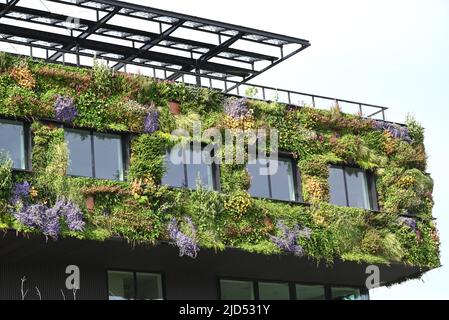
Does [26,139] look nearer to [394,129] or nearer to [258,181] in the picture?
[258,181]

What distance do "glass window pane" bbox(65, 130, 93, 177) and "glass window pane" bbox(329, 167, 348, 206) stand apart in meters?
8.24

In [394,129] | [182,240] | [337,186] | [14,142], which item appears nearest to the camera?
[14,142]

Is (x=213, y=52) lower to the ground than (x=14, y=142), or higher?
higher

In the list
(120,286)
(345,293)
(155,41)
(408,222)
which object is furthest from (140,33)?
(345,293)

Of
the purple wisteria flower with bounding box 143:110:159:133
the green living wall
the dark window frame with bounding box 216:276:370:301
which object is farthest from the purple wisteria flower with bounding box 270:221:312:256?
the purple wisteria flower with bounding box 143:110:159:133

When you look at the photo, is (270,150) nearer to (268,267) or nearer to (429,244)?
(268,267)

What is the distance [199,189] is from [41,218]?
5179mm

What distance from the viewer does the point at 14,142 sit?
102ft

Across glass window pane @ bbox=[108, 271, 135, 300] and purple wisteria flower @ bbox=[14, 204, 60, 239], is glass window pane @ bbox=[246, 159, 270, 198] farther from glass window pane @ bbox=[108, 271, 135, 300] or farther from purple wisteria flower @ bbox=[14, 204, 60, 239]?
purple wisteria flower @ bbox=[14, 204, 60, 239]

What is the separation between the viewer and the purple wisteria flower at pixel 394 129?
1497 inches

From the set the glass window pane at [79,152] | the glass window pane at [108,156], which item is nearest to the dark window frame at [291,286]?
the glass window pane at [108,156]

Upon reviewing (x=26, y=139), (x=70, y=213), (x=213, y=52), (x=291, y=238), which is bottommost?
(x=291, y=238)

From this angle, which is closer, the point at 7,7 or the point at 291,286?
the point at 7,7
